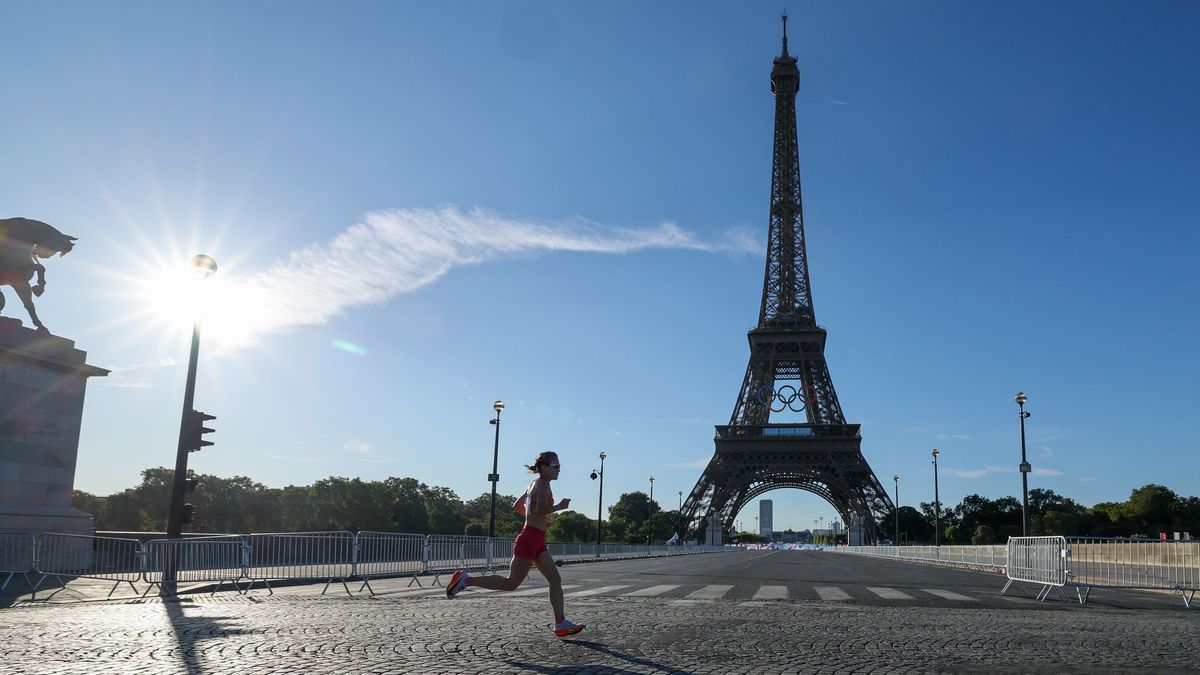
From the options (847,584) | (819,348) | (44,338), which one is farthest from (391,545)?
(819,348)

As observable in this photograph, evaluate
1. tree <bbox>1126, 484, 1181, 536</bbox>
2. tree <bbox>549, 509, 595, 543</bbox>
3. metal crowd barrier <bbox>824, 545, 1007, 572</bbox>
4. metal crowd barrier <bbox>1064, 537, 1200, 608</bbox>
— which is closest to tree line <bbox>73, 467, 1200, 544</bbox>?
tree <bbox>1126, 484, 1181, 536</bbox>

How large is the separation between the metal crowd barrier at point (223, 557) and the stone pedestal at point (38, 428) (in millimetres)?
1157

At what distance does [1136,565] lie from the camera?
16.8 metres

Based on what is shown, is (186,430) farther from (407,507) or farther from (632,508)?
(632,508)

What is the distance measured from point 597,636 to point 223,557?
31.8ft

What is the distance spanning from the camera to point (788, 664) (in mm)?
6273

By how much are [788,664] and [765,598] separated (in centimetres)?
717

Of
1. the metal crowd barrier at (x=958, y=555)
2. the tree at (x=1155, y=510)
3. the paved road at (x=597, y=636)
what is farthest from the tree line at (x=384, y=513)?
the paved road at (x=597, y=636)

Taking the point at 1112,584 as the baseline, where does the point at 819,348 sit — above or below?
above

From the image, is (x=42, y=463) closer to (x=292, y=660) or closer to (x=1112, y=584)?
(x=292, y=660)

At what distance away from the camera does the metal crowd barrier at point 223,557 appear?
47.7ft

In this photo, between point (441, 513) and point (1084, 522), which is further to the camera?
point (441, 513)

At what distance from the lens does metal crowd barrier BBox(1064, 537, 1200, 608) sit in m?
14.6

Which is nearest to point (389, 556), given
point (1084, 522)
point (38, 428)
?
point (38, 428)
